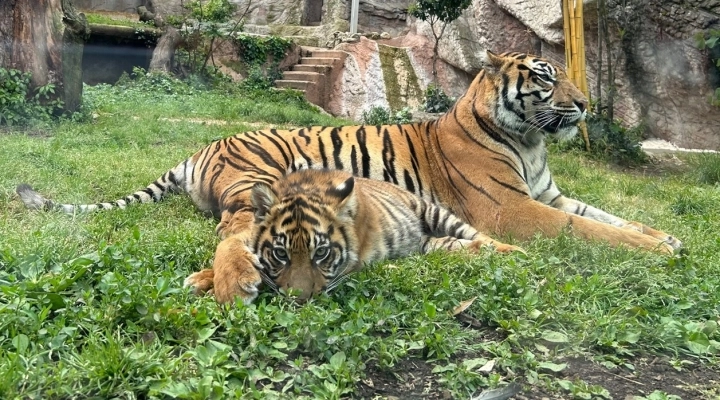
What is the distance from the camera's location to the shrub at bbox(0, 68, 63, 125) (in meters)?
8.26

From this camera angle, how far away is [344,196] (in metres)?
3.47

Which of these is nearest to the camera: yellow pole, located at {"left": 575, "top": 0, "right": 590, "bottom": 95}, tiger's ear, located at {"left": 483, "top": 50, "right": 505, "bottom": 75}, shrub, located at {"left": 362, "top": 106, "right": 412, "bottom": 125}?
tiger's ear, located at {"left": 483, "top": 50, "right": 505, "bottom": 75}

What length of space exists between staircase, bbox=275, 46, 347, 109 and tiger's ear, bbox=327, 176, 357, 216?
1274cm

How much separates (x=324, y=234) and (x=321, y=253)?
0.09m

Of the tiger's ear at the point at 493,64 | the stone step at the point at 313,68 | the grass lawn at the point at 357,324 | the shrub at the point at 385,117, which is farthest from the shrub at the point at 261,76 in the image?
the grass lawn at the point at 357,324

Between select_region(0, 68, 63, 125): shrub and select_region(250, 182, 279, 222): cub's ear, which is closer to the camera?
select_region(250, 182, 279, 222): cub's ear

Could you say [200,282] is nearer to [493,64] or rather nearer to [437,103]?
[493,64]

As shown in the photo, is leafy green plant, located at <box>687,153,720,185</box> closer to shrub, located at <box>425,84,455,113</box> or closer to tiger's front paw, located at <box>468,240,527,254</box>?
tiger's front paw, located at <box>468,240,527,254</box>

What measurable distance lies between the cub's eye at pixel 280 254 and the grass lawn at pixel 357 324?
0.18 metres

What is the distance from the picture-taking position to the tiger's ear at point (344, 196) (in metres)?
3.46

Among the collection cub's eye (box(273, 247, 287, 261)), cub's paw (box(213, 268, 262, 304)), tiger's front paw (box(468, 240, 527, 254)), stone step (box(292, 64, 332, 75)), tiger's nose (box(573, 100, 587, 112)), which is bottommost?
cub's paw (box(213, 268, 262, 304))

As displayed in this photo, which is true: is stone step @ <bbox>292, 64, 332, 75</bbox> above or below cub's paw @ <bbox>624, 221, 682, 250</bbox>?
above

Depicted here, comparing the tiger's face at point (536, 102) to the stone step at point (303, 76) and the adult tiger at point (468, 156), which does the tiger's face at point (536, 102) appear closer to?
the adult tiger at point (468, 156)

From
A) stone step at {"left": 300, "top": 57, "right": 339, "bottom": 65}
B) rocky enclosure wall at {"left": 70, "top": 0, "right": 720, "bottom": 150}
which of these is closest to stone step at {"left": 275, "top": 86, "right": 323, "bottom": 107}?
rocky enclosure wall at {"left": 70, "top": 0, "right": 720, "bottom": 150}
